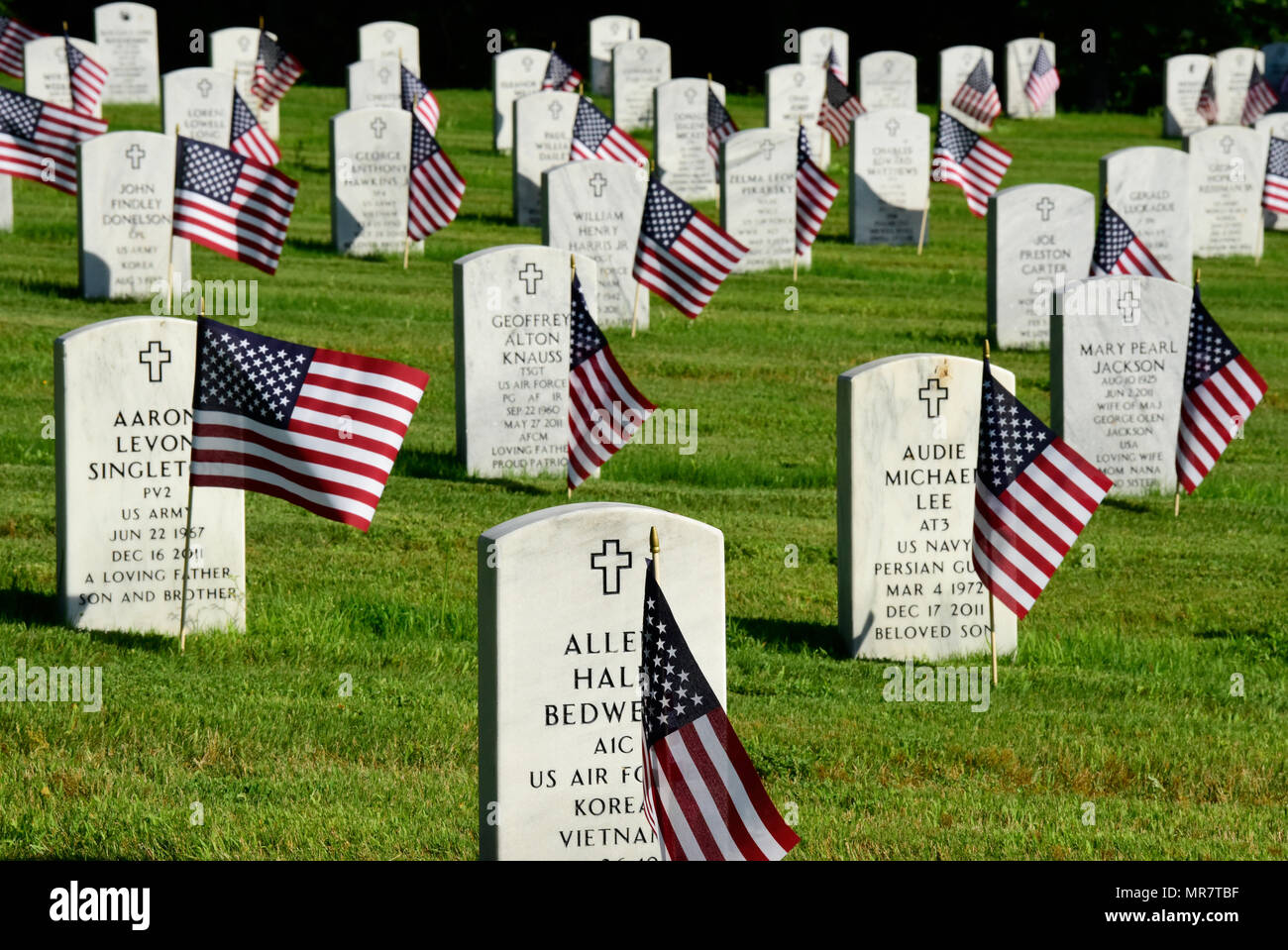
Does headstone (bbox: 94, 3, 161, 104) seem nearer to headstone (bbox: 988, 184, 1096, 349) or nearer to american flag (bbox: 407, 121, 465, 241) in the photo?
american flag (bbox: 407, 121, 465, 241)

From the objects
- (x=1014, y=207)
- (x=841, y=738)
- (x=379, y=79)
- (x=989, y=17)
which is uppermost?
(x=989, y=17)

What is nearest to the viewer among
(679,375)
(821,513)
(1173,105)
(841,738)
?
(841,738)

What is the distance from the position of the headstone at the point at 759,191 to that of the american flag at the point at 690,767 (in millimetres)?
14260

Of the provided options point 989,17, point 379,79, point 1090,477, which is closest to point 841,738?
point 1090,477

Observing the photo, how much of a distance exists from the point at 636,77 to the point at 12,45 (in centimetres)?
932

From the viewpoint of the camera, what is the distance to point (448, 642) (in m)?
8.59

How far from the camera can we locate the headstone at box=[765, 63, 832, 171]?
26.9 metres

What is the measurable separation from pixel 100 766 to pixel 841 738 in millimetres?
2845

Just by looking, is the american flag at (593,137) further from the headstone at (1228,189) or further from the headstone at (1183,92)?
the headstone at (1183,92)

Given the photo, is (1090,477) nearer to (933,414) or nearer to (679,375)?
(933,414)

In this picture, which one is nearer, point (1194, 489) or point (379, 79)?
point (1194, 489)

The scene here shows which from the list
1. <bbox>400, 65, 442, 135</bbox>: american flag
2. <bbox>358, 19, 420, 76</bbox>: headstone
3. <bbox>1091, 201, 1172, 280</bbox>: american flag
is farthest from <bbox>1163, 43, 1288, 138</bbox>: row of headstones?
<bbox>1091, 201, 1172, 280</bbox>: american flag

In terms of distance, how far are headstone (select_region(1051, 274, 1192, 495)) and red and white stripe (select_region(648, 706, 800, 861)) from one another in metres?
6.88

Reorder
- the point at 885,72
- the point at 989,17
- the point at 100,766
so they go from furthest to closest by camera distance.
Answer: the point at 989,17 < the point at 885,72 < the point at 100,766
